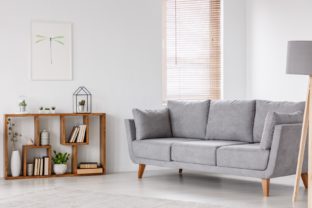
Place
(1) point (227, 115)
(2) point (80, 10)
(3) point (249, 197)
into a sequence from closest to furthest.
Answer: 1. (3) point (249, 197)
2. (1) point (227, 115)
3. (2) point (80, 10)

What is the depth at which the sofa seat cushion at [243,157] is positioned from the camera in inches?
219

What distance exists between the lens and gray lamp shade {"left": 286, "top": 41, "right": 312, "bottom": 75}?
5.07 metres

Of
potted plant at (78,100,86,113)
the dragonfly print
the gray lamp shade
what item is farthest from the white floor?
the dragonfly print

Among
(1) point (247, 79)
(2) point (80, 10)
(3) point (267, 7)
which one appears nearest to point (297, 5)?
(3) point (267, 7)

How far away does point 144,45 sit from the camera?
7.56 meters

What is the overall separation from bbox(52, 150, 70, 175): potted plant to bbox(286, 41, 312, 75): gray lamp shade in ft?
9.99

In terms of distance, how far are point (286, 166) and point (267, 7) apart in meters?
2.66

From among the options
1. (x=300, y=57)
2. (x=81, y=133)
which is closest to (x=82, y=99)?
(x=81, y=133)

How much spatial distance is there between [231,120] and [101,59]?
1839 mm

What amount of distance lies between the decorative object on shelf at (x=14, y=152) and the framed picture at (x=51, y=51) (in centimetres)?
62

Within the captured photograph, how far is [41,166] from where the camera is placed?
6910 millimetres

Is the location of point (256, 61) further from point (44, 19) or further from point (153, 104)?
point (44, 19)

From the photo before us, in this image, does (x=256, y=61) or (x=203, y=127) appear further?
(x=256, y=61)

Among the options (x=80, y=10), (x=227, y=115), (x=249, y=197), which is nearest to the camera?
(x=249, y=197)
